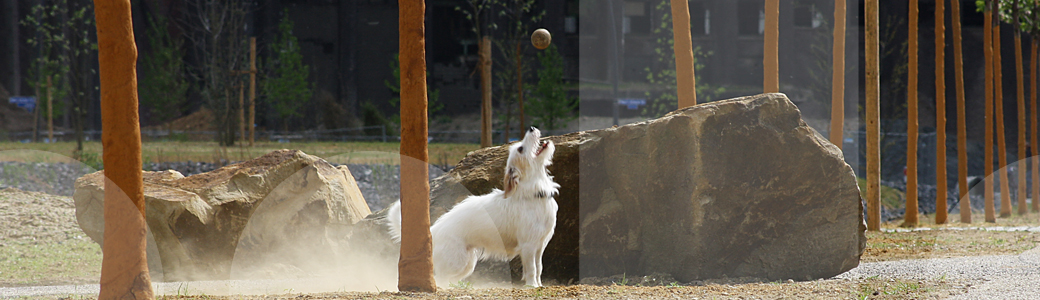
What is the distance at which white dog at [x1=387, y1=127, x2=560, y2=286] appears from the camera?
655cm

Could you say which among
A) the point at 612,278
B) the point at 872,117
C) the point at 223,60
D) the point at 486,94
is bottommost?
the point at 612,278

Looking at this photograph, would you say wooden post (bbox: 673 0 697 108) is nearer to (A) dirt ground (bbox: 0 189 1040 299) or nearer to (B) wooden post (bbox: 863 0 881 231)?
(A) dirt ground (bbox: 0 189 1040 299)

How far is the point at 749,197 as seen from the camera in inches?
291

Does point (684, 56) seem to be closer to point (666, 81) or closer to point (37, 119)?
point (666, 81)

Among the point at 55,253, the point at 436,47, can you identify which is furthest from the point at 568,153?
the point at 436,47

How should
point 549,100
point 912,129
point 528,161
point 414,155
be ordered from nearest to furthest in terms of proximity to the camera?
point 414,155 → point 528,161 → point 912,129 → point 549,100

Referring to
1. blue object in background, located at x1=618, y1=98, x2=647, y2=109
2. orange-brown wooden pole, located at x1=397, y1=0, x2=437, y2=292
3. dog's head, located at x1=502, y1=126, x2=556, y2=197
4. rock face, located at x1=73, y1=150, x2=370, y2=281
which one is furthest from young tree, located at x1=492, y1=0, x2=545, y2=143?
orange-brown wooden pole, located at x1=397, y1=0, x2=437, y2=292

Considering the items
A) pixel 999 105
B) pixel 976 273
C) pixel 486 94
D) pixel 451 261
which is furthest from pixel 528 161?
pixel 999 105

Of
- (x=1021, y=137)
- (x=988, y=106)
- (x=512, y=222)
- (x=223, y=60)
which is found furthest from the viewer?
(x=223, y=60)

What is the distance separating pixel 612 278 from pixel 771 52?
586 cm

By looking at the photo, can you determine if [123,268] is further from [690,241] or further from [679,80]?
[679,80]

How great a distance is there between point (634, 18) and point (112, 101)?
87.1 feet

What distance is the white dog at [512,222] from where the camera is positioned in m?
6.55

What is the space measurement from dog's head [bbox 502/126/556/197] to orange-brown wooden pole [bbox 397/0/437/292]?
110cm
